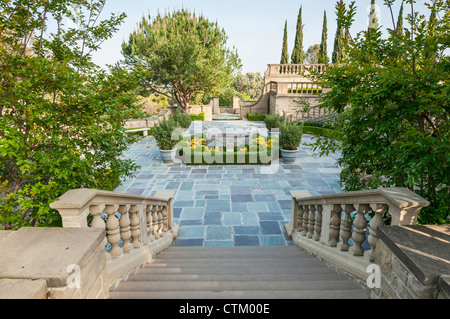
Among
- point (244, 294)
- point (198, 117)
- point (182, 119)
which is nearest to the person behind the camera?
point (244, 294)

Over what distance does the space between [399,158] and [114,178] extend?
3.72 m

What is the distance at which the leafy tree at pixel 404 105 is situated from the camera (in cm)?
250

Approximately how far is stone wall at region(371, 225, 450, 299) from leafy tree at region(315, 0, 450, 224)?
0.60 metres

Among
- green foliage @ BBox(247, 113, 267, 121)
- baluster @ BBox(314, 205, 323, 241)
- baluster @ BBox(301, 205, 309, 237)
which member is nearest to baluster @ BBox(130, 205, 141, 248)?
baluster @ BBox(314, 205, 323, 241)

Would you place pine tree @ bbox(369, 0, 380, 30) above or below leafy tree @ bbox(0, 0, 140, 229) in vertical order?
above

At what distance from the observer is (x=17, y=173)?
3.14 meters

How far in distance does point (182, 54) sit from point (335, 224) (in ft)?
60.4

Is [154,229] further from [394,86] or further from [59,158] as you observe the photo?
[394,86]

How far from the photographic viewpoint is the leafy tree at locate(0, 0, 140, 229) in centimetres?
269

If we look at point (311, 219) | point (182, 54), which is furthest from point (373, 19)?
point (182, 54)

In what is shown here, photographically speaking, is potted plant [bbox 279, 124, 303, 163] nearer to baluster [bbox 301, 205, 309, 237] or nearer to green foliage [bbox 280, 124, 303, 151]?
green foliage [bbox 280, 124, 303, 151]

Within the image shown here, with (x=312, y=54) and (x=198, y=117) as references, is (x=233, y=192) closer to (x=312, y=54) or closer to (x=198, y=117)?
(x=198, y=117)

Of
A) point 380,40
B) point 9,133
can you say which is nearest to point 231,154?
point 380,40

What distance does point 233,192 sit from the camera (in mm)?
8211
